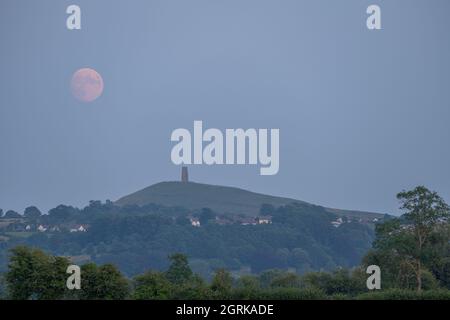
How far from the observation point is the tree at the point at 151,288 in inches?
2982

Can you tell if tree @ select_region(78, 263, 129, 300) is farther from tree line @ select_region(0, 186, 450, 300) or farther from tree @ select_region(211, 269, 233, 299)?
tree @ select_region(211, 269, 233, 299)

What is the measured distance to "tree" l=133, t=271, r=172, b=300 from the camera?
7575cm

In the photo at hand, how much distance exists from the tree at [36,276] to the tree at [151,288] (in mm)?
5710

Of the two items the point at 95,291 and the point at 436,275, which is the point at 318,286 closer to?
the point at 436,275

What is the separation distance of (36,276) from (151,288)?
8.90 meters

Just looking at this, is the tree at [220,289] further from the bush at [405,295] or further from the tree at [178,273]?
the tree at [178,273]

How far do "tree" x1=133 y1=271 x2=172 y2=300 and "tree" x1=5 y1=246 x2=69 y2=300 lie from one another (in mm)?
5710

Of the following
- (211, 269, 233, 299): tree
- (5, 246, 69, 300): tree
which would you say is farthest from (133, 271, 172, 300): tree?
(5, 246, 69, 300): tree

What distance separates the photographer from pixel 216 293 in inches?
2869

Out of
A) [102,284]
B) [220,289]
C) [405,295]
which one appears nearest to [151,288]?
[102,284]

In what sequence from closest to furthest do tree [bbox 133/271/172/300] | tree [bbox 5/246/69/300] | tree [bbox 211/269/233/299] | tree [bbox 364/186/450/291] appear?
1. tree [bbox 211/269/233/299]
2. tree [bbox 5/246/69/300]
3. tree [bbox 133/271/172/300]
4. tree [bbox 364/186/450/291]

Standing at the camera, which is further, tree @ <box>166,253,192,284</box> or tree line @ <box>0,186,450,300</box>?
tree @ <box>166,253,192,284</box>
